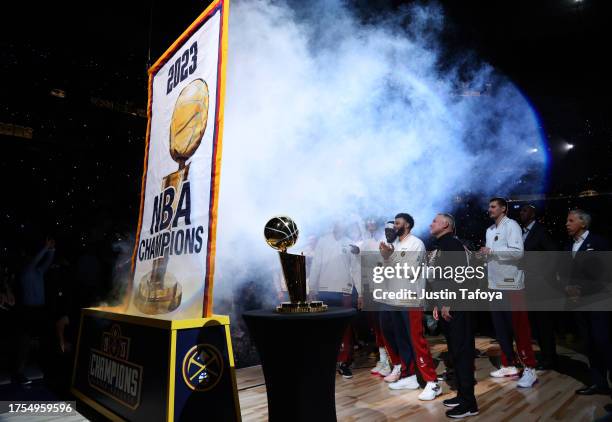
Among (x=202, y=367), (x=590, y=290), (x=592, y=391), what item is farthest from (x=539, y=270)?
(x=202, y=367)

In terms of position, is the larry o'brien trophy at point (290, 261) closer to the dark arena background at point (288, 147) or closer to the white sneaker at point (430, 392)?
the dark arena background at point (288, 147)

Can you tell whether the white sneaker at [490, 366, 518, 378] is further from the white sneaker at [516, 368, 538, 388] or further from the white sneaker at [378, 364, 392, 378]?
the white sneaker at [378, 364, 392, 378]

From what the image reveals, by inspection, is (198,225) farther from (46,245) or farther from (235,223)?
(46,245)

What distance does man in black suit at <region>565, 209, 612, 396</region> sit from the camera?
290 cm

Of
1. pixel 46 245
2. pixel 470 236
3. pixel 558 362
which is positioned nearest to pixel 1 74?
pixel 46 245

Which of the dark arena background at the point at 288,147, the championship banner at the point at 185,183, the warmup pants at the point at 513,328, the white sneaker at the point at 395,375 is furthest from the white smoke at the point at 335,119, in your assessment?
the warmup pants at the point at 513,328

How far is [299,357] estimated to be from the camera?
5.40 feet

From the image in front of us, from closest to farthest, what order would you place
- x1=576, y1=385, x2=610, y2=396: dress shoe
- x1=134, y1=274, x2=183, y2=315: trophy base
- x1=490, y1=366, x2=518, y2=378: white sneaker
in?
x1=134, y1=274, x2=183, y2=315: trophy base < x1=576, y1=385, x2=610, y2=396: dress shoe < x1=490, y1=366, x2=518, y2=378: white sneaker

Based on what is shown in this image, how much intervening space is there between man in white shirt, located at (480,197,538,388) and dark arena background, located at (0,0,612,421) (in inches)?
14.1

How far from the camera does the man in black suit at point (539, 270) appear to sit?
13.7 feet

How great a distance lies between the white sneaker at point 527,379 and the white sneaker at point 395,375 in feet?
3.48

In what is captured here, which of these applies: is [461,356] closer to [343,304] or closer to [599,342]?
[599,342]

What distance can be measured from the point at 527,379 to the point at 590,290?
1.02 m

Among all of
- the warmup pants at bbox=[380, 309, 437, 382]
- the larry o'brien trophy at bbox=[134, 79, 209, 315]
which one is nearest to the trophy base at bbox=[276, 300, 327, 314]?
the larry o'brien trophy at bbox=[134, 79, 209, 315]
